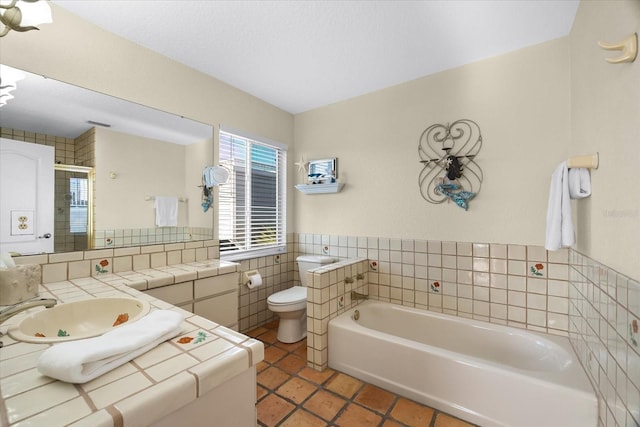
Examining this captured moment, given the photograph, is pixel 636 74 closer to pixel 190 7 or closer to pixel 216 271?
pixel 190 7

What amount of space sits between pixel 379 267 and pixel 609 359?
5.05 ft

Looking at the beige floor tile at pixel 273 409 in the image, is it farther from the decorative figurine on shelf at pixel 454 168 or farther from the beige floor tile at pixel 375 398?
the decorative figurine on shelf at pixel 454 168

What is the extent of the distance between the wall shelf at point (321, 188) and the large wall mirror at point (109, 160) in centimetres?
102

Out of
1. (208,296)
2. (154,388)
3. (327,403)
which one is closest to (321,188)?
(208,296)

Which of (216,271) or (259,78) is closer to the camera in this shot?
(216,271)

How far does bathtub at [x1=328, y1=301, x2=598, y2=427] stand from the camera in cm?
129

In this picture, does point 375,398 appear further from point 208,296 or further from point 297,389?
point 208,296

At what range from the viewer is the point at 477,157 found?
2035 mm

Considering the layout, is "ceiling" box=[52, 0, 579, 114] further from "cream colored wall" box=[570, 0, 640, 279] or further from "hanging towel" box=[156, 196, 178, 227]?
"hanging towel" box=[156, 196, 178, 227]

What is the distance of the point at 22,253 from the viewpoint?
4.52ft

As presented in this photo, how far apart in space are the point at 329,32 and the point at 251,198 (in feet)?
5.41

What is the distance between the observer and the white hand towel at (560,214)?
1.44 meters

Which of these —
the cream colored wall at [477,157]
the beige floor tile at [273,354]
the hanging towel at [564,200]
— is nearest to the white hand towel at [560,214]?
the hanging towel at [564,200]

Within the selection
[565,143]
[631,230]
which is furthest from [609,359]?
[565,143]
